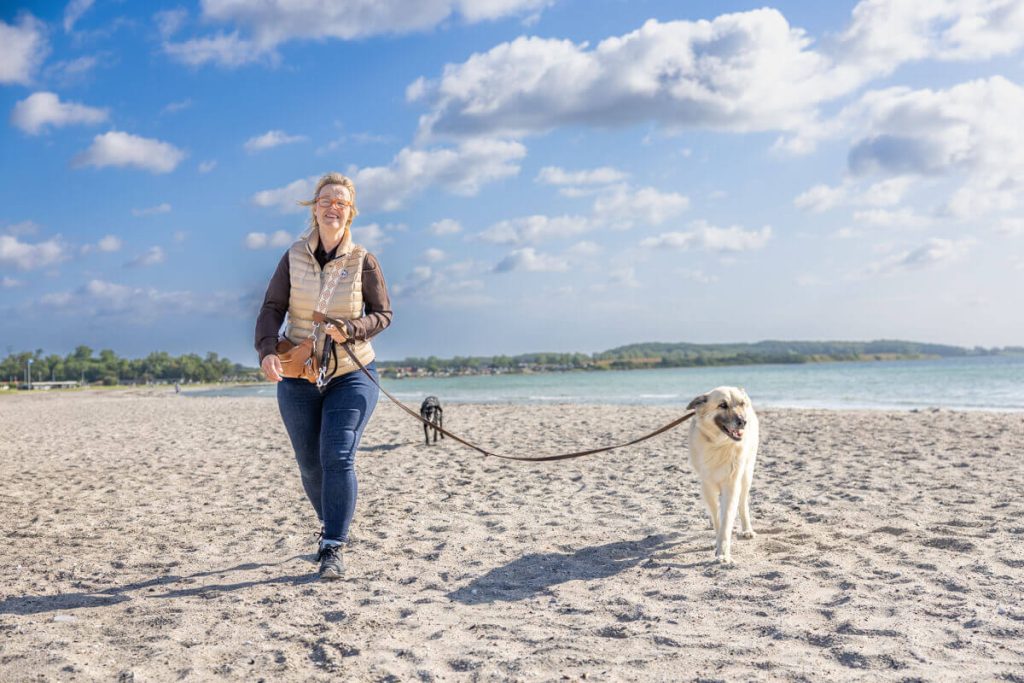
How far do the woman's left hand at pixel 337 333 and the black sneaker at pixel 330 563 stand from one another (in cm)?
140

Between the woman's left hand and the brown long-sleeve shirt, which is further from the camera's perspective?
the brown long-sleeve shirt

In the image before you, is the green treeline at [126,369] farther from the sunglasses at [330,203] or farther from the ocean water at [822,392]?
the sunglasses at [330,203]

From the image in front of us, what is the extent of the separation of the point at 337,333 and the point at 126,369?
534 feet

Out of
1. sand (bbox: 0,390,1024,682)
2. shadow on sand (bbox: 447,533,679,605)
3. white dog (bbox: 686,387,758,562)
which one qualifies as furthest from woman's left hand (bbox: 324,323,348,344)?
white dog (bbox: 686,387,758,562)

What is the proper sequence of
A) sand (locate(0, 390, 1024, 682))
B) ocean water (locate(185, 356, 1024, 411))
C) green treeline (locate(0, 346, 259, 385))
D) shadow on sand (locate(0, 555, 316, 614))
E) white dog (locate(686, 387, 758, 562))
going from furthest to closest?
green treeline (locate(0, 346, 259, 385)) → ocean water (locate(185, 356, 1024, 411)) → white dog (locate(686, 387, 758, 562)) → shadow on sand (locate(0, 555, 316, 614)) → sand (locate(0, 390, 1024, 682))

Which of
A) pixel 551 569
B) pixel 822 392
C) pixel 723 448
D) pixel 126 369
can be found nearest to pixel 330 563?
pixel 551 569

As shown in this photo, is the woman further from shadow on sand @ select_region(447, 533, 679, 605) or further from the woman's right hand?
shadow on sand @ select_region(447, 533, 679, 605)

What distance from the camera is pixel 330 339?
15.1 ft

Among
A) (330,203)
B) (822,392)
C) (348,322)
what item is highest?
(330,203)

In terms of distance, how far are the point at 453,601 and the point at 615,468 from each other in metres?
5.57

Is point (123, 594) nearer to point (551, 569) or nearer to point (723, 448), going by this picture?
point (551, 569)

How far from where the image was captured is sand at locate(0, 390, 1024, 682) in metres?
3.48

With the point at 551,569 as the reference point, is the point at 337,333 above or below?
above

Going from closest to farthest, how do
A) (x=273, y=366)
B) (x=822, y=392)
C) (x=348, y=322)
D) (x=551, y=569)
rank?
1. (x=273, y=366)
2. (x=348, y=322)
3. (x=551, y=569)
4. (x=822, y=392)
